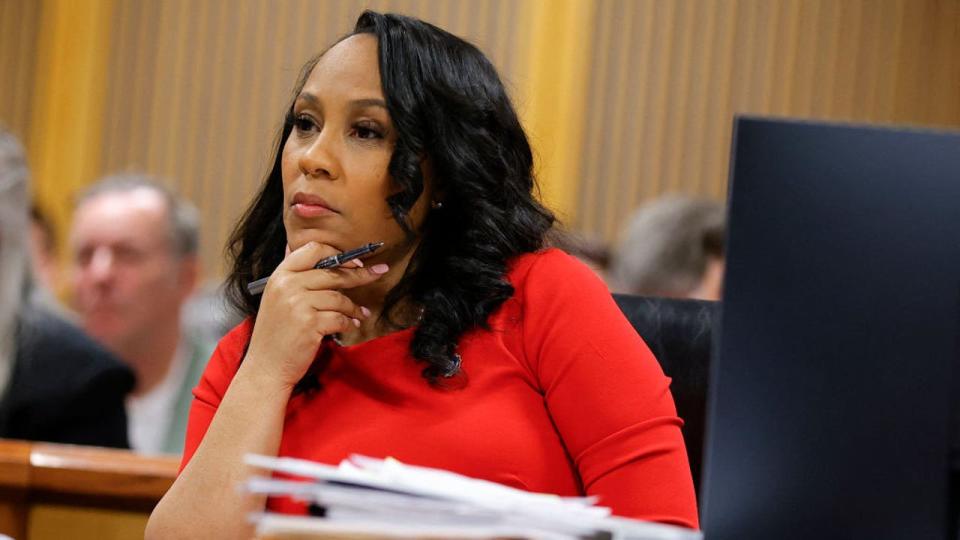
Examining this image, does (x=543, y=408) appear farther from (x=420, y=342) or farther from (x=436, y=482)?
(x=436, y=482)

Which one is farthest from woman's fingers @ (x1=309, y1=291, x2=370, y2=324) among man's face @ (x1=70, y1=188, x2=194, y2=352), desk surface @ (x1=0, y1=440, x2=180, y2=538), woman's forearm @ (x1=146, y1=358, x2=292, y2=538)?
man's face @ (x1=70, y1=188, x2=194, y2=352)

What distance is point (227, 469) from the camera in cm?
151

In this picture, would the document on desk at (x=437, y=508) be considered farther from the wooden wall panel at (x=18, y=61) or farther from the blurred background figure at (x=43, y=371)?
the wooden wall panel at (x=18, y=61)

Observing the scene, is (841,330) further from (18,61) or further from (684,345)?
(18,61)

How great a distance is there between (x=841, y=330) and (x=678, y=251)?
243 cm

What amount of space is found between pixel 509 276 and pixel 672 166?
274 centimetres

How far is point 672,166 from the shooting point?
4.32m

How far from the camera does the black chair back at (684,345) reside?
5.74 ft

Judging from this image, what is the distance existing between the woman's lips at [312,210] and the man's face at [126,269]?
81.6 inches

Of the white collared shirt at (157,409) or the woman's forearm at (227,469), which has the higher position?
the woman's forearm at (227,469)

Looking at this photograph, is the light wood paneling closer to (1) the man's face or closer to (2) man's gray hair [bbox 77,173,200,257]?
(2) man's gray hair [bbox 77,173,200,257]

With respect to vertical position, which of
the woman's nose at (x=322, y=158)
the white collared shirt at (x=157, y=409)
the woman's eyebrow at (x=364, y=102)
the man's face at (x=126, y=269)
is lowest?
the white collared shirt at (x=157, y=409)

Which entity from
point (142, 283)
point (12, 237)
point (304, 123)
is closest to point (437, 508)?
point (304, 123)

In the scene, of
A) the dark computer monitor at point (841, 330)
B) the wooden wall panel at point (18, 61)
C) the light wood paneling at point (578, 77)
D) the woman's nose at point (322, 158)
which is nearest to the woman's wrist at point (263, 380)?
the woman's nose at point (322, 158)
